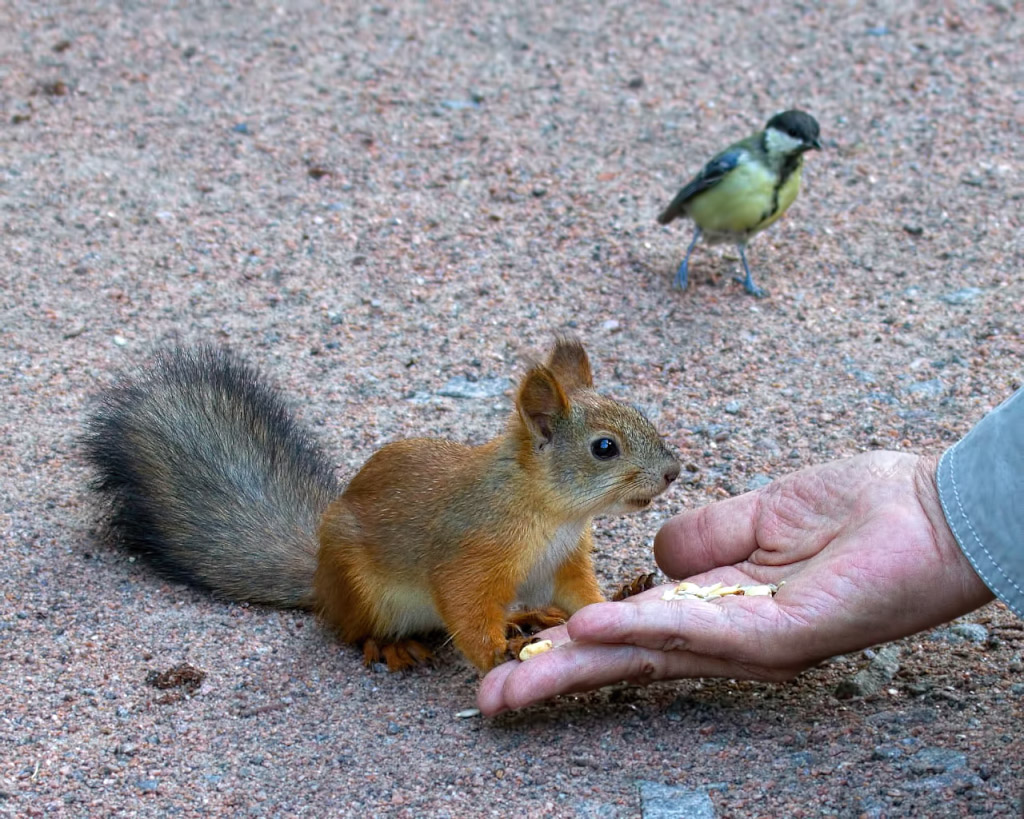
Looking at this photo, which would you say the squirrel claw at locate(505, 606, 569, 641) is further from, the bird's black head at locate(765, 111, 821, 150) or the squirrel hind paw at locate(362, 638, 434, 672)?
the bird's black head at locate(765, 111, 821, 150)

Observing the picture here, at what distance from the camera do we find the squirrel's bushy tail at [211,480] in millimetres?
4422

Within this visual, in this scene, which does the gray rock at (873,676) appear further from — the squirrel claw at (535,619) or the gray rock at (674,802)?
the squirrel claw at (535,619)

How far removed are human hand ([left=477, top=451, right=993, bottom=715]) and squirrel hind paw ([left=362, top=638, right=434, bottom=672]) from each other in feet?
1.88

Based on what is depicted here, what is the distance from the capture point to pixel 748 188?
6711mm

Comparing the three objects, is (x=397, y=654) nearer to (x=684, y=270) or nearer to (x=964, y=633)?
(x=964, y=633)

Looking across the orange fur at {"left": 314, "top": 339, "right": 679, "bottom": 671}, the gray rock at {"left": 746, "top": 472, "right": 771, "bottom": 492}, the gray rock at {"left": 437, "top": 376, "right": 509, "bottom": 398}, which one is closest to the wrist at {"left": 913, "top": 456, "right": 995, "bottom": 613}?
the orange fur at {"left": 314, "top": 339, "right": 679, "bottom": 671}

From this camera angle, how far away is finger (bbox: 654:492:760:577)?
4.07 metres

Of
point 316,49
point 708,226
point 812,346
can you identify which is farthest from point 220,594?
point 316,49

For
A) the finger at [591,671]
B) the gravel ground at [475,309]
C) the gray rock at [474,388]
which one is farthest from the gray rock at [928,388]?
the finger at [591,671]

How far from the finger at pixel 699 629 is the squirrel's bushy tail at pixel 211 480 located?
1397 mm

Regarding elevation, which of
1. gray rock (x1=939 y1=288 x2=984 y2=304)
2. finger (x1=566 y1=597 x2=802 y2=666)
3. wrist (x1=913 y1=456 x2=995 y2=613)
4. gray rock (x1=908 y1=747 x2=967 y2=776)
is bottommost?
gray rock (x1=908 y1=747 x2=967 y2=776)

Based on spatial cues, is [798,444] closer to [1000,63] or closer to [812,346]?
[812,346]

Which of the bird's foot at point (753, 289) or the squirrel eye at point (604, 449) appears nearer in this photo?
the squirrel eye at point (604, 449)

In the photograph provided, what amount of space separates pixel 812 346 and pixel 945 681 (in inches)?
100
